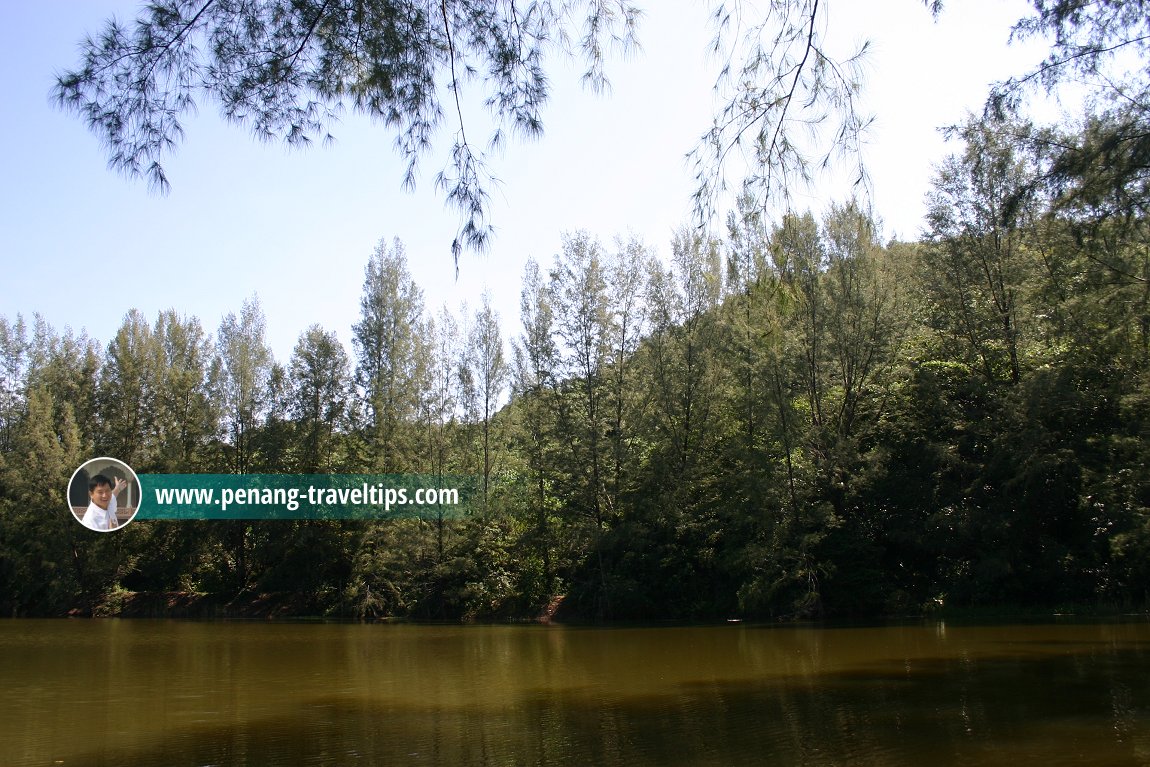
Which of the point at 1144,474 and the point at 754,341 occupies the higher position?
the point at 754,341

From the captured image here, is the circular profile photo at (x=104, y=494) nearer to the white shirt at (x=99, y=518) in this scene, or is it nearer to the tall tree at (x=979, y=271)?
the white shirt at (x=99, y=518)

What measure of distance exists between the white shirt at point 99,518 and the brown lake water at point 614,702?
18.6 meters

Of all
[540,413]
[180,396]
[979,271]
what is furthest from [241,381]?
[979,271]

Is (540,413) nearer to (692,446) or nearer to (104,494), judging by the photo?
(692,446)

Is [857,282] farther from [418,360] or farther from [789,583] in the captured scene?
[418,360]

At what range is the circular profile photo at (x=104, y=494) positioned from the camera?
3672 centimetres

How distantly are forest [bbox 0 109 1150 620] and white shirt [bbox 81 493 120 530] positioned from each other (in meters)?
0.49

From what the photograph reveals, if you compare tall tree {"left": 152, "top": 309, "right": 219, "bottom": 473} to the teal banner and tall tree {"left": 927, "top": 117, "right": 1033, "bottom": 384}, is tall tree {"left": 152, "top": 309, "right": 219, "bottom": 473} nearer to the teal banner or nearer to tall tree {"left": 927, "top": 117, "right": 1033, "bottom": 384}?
the teal banner

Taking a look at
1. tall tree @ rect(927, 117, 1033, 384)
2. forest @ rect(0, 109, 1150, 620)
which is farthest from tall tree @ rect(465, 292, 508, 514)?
tall tree @ rect(927, 117, 1033, 384)

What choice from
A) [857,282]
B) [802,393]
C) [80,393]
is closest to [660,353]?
[802,393]

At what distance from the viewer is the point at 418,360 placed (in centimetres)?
3469

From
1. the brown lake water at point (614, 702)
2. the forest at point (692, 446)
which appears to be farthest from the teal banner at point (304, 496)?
the brown lake water at point (614, 702)

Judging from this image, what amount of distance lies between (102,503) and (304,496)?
35.3 ft

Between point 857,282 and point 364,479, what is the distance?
20438 mm
